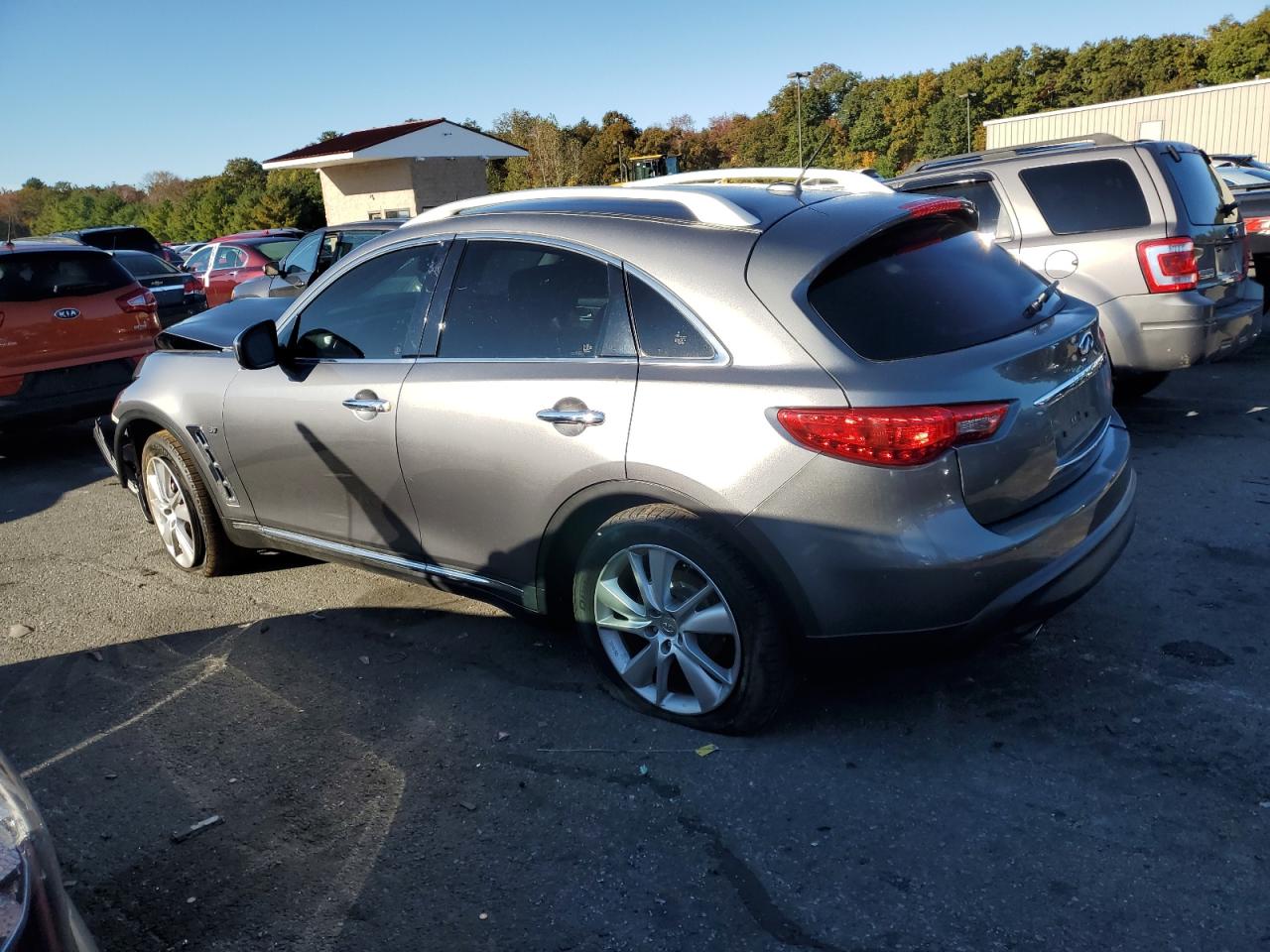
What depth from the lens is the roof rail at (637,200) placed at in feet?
11.3

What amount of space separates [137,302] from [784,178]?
22.0 feet

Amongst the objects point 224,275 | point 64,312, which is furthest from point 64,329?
point 224,275

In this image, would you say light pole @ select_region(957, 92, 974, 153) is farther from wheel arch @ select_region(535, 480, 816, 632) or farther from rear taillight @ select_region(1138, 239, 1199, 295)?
wheel arch @ select_region(535, 480, 816, 632)

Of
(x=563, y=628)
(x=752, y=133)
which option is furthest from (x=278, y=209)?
(x=563, y=628)

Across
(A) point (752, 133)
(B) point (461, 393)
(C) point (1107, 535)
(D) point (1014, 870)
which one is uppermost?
(A) point (752, 133)

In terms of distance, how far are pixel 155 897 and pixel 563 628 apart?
1910 mm

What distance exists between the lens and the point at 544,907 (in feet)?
8.91

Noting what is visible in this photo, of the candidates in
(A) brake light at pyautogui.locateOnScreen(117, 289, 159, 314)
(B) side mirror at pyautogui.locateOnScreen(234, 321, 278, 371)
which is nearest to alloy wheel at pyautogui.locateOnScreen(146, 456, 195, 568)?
(B) side mirror at pyautogui.locateOnScreen(234, 321, 278, 371)

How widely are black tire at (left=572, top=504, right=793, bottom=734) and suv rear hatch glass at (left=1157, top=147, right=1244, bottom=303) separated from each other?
4735 mm

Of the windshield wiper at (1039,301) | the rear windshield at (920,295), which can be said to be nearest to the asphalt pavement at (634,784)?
the rear windshield at (920,295)

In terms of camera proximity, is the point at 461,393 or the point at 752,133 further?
the point at 752,133

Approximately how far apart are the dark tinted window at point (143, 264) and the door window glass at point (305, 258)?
4.12 metres

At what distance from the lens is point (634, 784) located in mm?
3250

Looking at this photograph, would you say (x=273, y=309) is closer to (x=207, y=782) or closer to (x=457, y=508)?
(x=457, y=508)
